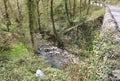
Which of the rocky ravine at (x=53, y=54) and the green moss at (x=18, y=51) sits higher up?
the green moss at (x=18, y=51)

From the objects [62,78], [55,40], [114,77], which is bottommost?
[55,40]

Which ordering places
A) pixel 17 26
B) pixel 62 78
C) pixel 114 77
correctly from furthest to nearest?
pixel 17 26
pixel 62 78
pixel 114 77

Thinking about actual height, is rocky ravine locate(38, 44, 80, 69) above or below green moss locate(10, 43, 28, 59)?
below

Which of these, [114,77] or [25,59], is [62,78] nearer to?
[114,77]

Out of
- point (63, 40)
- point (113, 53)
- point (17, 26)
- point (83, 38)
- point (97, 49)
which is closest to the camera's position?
point (113, 53)

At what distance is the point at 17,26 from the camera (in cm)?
2352

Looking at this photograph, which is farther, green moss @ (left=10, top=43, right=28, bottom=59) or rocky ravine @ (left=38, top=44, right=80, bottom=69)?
rocky ravine @ (left=38, top=44, right=80, bottom=69)

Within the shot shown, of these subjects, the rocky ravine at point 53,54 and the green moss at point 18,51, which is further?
the rocky ravine at point 53,54

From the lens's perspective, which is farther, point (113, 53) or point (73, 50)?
point (73, 50)

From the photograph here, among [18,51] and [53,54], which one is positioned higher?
[18,51]

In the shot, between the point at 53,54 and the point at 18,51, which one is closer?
the point at 18,51

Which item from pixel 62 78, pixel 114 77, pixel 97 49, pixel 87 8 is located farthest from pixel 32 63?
pixel 87 8

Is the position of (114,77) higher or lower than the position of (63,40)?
higher

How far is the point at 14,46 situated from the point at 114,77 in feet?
39.6
